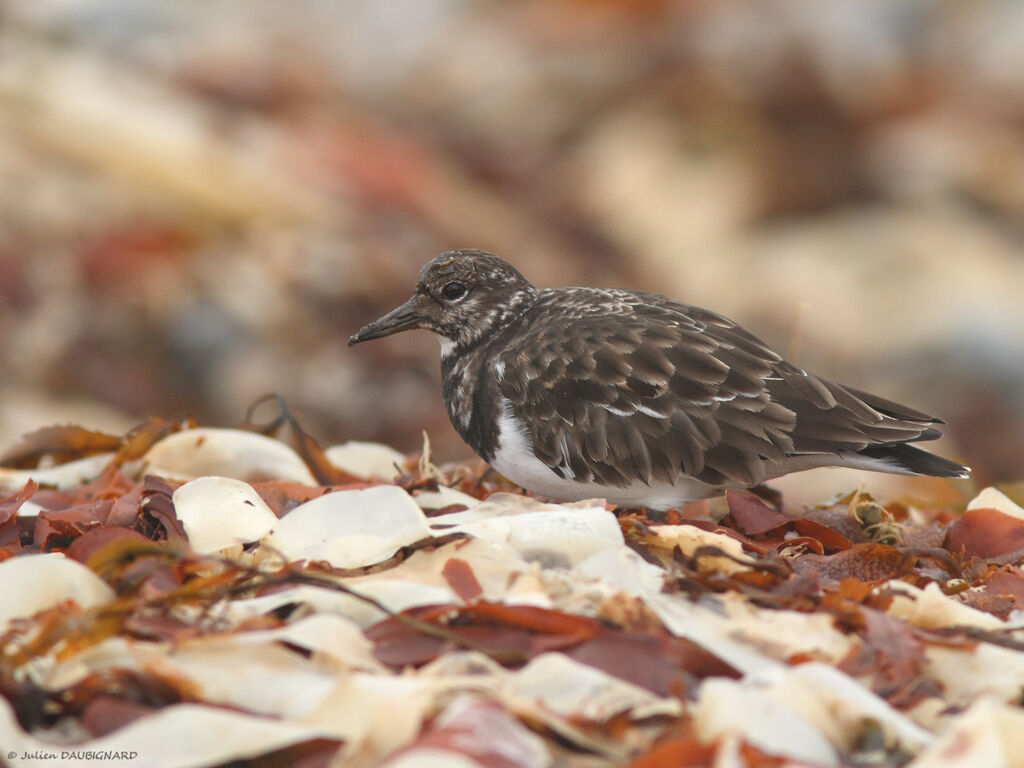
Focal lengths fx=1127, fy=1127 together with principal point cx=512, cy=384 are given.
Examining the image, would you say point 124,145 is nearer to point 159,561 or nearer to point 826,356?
point 826,356

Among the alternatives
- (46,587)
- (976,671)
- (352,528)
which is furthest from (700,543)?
(46,587)

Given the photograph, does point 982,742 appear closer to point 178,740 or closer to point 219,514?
point 178,740

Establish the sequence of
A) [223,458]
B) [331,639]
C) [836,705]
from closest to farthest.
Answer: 1. [836,705]
2. [331,639]
3. [223,458]

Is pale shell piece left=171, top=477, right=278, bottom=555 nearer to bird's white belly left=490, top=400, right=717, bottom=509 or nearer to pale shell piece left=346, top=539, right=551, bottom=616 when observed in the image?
pale shell piece left=346, top=539, right=551, bottom=616

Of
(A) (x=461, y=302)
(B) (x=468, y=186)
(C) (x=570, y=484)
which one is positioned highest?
(B) (x=468, y=186)

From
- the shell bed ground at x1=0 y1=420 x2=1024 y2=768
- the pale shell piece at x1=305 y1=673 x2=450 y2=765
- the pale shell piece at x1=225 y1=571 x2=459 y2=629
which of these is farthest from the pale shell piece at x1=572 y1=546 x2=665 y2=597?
the pale shell piece at x1=305 y1=673 x2=450 y2=765

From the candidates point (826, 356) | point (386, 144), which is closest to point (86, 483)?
point (826, 356)
